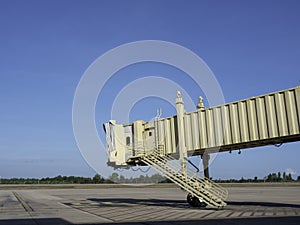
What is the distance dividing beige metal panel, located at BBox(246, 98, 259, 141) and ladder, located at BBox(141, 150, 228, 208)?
428 centimetres

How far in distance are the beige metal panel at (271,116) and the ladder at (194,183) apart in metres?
5.13

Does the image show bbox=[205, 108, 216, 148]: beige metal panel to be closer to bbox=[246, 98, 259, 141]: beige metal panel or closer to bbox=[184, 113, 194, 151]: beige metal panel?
bbox=[184, 113, 194, 151]: beige metal panel

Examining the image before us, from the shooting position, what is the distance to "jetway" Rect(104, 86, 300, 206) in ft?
69.5

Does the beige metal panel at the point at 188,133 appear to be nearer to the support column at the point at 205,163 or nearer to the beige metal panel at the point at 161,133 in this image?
the support column at the point at 205,163

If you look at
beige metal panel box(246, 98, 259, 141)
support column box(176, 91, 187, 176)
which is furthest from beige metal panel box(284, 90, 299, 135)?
support column box(176, 91, 187, 176)

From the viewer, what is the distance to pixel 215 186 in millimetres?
23766

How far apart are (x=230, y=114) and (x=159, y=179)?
23.9 feet

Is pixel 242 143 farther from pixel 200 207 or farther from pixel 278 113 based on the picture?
pixel 200 207

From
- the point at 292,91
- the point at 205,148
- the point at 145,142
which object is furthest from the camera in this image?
the point at 145,142

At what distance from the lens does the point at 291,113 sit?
20750mm

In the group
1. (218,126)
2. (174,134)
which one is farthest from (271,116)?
(174,134)

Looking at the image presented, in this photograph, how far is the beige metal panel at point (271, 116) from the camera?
69.7 ft

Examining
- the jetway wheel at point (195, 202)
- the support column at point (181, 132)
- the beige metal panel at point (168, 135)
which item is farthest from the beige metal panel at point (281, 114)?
the beige metal panel at point (168, 135)

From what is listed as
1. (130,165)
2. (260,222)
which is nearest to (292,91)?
(260,222)
